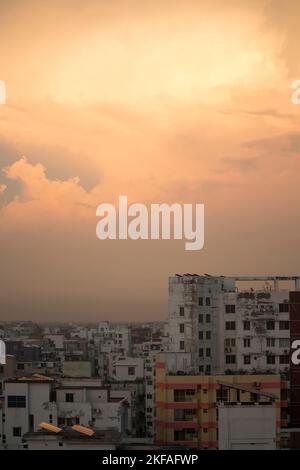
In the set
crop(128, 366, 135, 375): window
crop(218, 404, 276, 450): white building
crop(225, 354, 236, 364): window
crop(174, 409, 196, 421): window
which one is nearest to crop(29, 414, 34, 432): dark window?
crop(174, 409, 196, 421): window

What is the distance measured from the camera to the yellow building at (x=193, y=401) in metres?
6.36

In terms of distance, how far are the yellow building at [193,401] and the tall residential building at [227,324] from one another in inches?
36.6

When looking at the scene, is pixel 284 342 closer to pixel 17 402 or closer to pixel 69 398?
pixel 69 398

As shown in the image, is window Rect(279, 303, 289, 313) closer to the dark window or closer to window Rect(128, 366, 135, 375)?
the dark window

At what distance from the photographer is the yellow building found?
6.36 m

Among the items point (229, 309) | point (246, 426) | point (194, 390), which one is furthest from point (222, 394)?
point (229, 309)

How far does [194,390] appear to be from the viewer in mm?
6484

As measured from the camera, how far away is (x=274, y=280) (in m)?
7.28

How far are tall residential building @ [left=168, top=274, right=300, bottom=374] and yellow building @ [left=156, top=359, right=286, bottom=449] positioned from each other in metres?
0.93

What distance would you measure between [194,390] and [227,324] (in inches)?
55.7

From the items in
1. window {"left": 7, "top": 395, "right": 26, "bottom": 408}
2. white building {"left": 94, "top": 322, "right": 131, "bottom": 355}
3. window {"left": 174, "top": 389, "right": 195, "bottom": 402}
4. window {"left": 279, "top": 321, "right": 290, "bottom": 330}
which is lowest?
window {"left": 7, "top": 395, "right": 26, "bottom": 408}

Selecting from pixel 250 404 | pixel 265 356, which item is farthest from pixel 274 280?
pixel 250 404
